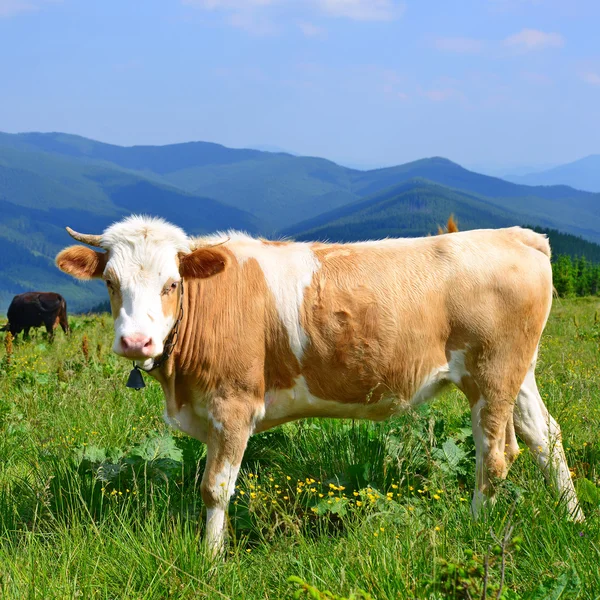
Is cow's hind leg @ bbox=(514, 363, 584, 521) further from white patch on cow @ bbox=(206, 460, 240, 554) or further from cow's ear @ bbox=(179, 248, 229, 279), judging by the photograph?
cow's ear @ bbox=(179, 248, 229, 279)

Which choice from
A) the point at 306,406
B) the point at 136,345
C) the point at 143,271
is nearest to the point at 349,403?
the point at 306,406

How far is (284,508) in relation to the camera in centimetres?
526

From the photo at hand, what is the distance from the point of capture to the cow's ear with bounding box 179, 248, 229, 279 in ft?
18.0

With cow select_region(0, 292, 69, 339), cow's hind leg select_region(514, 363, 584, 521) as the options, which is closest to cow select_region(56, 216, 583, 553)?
cow's hind leg select_region(514, 363, 584, 521)

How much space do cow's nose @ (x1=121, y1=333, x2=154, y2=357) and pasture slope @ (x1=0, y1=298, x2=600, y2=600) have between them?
2.92 ft

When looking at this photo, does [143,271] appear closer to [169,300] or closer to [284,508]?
[169,300]

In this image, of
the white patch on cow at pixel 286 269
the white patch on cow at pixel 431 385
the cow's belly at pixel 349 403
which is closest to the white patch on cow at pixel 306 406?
the cow's belly at pixel 349 403

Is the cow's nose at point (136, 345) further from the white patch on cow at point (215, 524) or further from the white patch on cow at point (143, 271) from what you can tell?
the white patch on cow at point (215, 524)

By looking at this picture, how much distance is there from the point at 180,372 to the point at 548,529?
299 cm

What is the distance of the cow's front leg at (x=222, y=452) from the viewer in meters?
5.32

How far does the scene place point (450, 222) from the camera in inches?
269

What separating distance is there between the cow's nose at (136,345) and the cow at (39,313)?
16278 mm

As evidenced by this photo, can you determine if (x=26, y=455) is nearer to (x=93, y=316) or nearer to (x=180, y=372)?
(x=180, y=372)

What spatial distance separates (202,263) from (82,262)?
0.95 m
